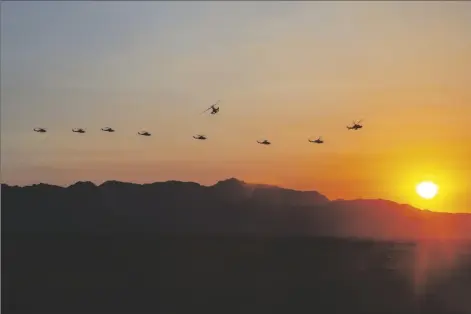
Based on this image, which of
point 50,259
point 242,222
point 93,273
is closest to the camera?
point 93,273

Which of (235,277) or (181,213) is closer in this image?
(235,277)

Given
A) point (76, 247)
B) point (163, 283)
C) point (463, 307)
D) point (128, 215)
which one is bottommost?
point (463, 307)

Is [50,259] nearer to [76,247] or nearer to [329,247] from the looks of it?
[76,247]

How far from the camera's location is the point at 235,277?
59.8m

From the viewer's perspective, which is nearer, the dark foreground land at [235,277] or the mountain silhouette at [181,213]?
the dark foreground land at [235,277]

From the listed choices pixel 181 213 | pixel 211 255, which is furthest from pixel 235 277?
pixel 181 213

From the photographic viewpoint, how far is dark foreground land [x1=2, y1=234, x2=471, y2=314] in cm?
5203

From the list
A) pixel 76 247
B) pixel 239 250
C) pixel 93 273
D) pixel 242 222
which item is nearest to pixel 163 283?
pixel 93 273

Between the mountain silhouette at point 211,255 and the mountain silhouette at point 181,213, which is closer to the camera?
the mountain silhouette at point 211,255

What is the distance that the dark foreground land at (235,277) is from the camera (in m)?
52.0

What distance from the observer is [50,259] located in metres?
70.0

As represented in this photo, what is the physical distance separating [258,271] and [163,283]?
984 centimetres

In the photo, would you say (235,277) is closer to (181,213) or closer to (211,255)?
(211,255)

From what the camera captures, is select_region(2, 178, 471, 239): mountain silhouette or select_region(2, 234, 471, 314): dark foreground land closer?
select_region(2, 234, 471, 314): dark foreground land
